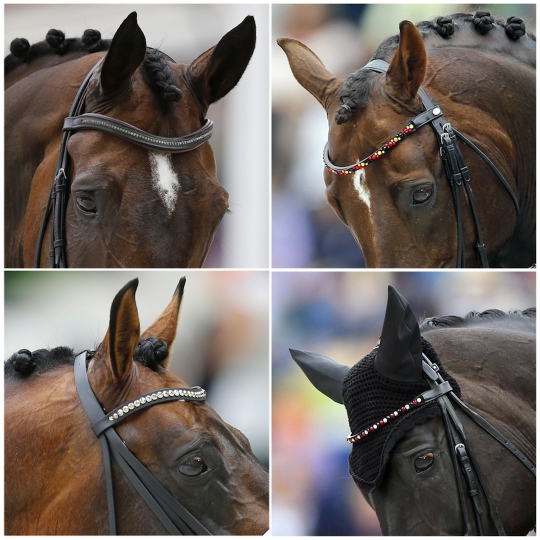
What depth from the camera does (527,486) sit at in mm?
1173

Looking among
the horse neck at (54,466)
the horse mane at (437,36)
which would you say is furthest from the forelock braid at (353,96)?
the horse neck at (54,466)

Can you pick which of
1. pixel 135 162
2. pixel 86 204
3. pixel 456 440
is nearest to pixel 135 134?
pixel 135 162

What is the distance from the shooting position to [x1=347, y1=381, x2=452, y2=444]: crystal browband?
3.51ft

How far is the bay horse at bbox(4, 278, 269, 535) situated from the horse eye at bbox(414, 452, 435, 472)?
0.94ft

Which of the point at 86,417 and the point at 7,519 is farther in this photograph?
the point at 7,519

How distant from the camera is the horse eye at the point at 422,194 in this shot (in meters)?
1.24

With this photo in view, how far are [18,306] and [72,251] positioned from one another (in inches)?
13.5

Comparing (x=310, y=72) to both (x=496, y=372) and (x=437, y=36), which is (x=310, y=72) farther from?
(x=496, y=372)

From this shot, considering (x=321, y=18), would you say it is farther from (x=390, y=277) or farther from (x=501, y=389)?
(x=501, y=389)

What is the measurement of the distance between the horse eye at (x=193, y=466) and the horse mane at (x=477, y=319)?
52 cm

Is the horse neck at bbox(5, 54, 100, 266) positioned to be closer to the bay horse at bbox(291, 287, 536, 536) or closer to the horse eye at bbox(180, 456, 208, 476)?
the horse eye at bbox(180, 456, 208, 476)

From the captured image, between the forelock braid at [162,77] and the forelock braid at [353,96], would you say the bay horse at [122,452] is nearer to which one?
the forelock braid at [162,77]

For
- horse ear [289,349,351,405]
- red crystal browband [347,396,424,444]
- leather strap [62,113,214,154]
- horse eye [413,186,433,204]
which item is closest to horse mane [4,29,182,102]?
leather strap [62,113,214,154]

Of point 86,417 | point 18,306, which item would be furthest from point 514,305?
point 18,306
